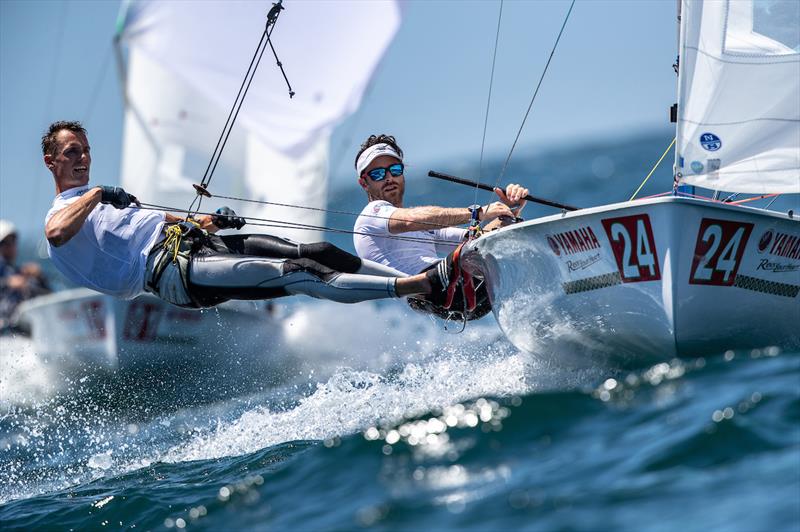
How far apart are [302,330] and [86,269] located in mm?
6146

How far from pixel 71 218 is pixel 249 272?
0.97 m

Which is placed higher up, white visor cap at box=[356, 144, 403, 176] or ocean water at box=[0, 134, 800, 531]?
white visor cap at box=[356, 144, 403, 176]

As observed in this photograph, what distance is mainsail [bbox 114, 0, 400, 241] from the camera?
1043 centimetres

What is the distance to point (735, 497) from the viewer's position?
3586 millimetres

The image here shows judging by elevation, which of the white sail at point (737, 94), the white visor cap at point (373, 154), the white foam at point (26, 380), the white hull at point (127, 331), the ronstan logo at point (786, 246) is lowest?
the white foam at point (26, 380)

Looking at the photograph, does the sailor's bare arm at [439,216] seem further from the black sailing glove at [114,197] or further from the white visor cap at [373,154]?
the black sailing glove at [114,197]

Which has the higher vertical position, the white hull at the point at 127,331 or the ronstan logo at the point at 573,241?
the ronstan logo at the point at 573,241

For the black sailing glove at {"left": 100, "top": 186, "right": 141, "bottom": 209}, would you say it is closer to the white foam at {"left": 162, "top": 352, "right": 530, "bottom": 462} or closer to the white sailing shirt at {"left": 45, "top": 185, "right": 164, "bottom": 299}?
the white sailing shirt at {"left": 45, "top": 185, "right": 164, "bottom": 299}

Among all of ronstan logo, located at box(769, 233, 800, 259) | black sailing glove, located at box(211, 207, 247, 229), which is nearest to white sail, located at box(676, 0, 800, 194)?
ronstan logo, located at box(769, 233, 800, 259)

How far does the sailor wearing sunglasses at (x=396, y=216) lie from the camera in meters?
6.33

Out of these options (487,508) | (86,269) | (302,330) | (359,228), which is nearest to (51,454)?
(86,269)

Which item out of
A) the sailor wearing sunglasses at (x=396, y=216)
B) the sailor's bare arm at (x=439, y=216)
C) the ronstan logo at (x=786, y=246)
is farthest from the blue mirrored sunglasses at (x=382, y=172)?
the ronstan logo at (x=786, y=246)

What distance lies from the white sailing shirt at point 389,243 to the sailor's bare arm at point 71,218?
1.57 meters

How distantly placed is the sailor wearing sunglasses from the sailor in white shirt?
39 cm
